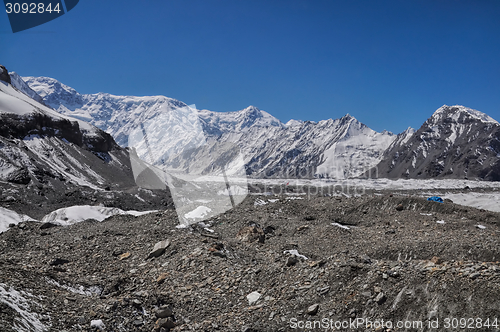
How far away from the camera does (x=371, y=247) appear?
513 inches

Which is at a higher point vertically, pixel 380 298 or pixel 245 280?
pixel 380 298

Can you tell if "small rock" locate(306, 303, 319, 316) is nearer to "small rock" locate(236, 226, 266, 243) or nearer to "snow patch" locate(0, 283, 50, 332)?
"snow patch" locate(0, 283, 50, 332)

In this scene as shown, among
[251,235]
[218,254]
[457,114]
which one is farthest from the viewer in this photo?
[457,114]

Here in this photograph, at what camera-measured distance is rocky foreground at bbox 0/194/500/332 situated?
21.2ft

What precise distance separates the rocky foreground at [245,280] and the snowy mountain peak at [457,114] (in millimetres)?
133389

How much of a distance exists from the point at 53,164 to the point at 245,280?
145ft

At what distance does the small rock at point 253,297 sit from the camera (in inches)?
325

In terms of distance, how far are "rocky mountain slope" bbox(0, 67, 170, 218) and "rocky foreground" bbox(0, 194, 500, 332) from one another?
21258 millimetres

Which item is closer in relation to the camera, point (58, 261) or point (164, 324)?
point (164, 324)

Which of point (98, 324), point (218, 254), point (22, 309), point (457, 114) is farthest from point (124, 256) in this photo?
point (457, 114)

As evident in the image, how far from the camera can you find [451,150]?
113 m

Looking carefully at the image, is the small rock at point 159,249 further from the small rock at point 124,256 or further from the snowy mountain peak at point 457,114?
the snowy mountain peak at point 457,114

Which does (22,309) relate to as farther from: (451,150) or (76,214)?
(451,150)

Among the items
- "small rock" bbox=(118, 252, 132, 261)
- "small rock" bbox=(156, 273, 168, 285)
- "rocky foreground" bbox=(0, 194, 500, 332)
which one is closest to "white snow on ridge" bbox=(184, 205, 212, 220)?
"rocky foreground" bbox=(0, 194, 500, 332)
